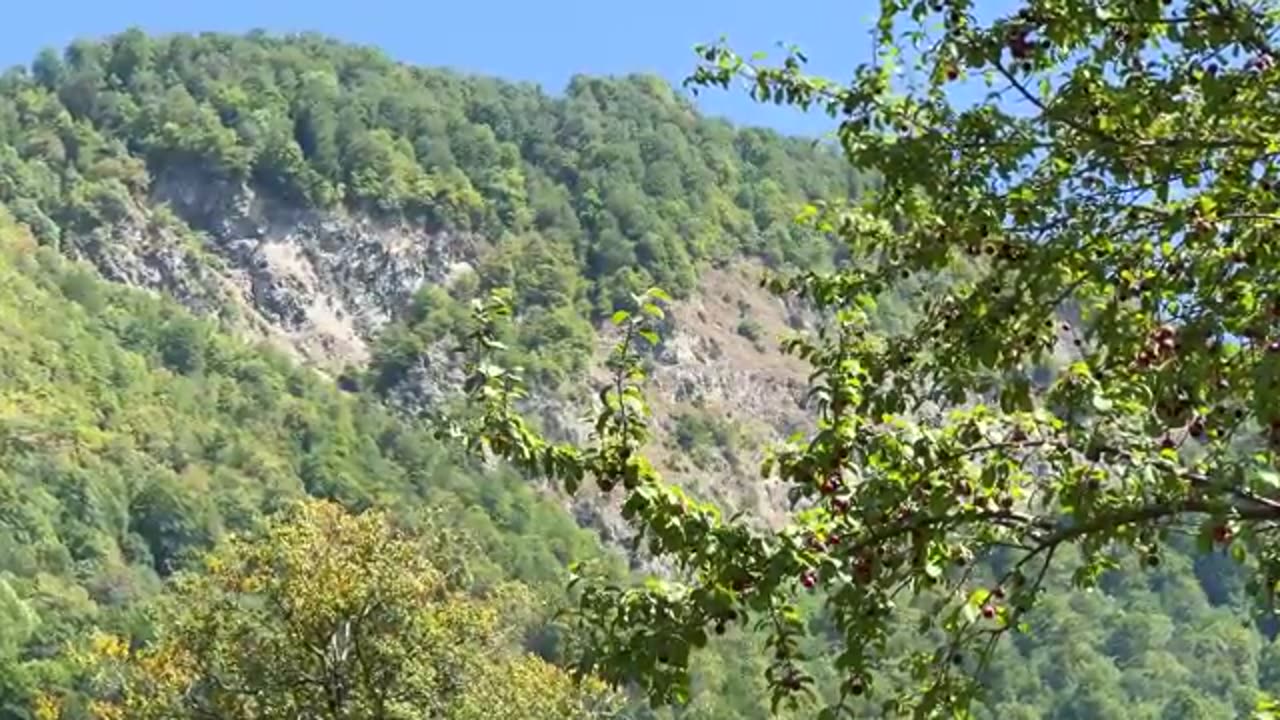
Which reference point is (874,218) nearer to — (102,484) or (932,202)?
(932,202)

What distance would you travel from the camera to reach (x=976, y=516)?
6031mm

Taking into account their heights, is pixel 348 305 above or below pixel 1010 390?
above

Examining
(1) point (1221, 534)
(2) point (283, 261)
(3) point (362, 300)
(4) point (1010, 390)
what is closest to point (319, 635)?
(4) point (1010, 390)

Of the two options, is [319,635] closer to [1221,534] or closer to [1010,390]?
[1010,390]

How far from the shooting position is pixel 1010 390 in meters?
6.02

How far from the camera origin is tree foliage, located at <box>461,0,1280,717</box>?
5750 mm

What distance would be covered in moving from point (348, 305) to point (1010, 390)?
501 feet

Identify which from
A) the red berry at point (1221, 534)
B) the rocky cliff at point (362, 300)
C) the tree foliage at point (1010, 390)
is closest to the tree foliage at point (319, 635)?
the tree foliage at point (1010, 390)

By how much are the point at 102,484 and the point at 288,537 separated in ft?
290

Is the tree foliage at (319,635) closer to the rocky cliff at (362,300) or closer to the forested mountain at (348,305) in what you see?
the forested mountain at (348,305)

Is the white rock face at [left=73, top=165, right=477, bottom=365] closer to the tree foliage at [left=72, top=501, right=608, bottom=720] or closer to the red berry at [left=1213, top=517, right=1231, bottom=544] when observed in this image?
the tree foliage at [left=72, top=501, right=608, bottom=720]

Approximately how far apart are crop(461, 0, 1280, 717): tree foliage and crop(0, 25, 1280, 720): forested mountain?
2608 inches

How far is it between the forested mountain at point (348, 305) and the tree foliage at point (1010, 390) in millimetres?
66238

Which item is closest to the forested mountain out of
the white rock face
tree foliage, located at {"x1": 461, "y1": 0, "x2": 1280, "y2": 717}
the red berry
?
the white rock face
